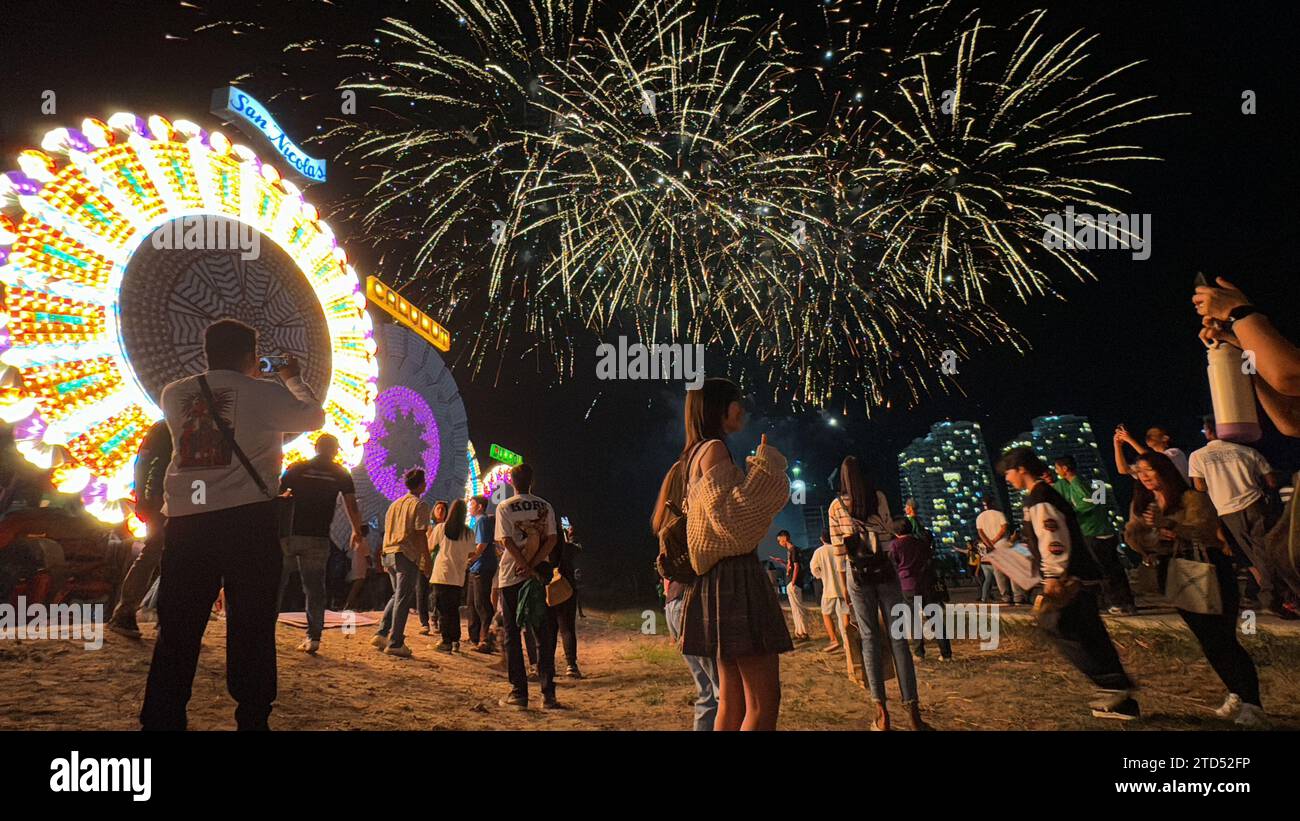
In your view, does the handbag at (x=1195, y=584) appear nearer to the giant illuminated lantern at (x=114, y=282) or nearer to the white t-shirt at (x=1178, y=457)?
the white t-shirt at (x=1178, y=457)

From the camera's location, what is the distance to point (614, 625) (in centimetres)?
1862

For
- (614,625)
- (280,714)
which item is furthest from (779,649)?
(614,625)

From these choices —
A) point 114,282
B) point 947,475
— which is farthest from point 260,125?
point 947,475

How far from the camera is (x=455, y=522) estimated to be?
9141mm

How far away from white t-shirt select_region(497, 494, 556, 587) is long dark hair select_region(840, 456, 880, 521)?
2.89 m

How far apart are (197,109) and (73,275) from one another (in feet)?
39.0

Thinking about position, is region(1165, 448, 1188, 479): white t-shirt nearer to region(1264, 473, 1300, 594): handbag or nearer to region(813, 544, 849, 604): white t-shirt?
region(813, 544, 849, 604): white t-shirt

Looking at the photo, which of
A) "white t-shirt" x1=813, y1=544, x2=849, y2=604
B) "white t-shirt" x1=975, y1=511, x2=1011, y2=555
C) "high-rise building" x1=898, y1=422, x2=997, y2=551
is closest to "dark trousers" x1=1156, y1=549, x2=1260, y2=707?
"white t-shirt" x1=813, y1=544, x2=849, y2=604

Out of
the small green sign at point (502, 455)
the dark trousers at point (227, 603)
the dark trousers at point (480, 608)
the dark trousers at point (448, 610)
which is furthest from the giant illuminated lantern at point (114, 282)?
the small green sign at point (502, 455)

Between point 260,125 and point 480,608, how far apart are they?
15.8 m

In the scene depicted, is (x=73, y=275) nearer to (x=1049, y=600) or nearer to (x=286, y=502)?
(x=286, y=502)

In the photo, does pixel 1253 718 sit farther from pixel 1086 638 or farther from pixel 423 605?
pixel 423 605

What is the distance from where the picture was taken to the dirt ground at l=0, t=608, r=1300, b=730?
507 centimetres
